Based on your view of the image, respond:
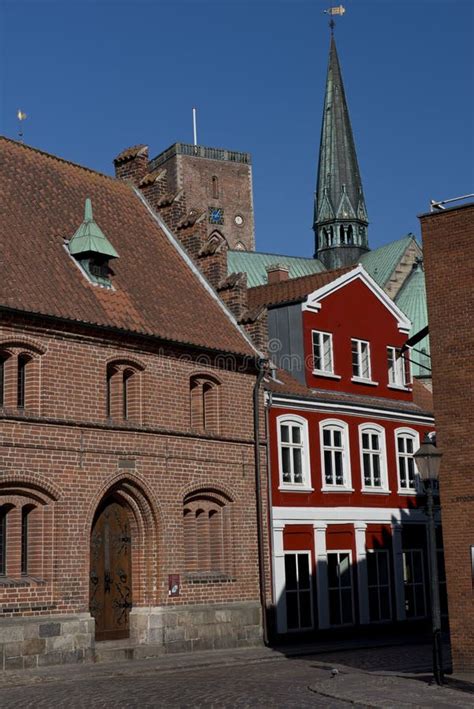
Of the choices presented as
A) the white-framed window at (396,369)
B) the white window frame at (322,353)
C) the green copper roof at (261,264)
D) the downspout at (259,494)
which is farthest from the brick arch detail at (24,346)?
the green copper roof at (261,264)

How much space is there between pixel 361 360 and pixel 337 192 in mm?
38122

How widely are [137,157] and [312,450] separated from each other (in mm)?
10465

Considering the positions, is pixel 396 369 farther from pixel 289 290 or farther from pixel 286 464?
pixel 286 464

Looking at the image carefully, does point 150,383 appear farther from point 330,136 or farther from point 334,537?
point 330,136

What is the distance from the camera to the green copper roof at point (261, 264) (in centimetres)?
6262

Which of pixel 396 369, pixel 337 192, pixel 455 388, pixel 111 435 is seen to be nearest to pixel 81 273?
pixel 111 435

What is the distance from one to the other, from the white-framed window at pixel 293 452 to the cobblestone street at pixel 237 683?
5.65m

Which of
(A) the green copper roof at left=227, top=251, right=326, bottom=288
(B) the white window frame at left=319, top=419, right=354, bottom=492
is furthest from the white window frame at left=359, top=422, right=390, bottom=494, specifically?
(A) the green copper roof at left=227, top=251, right=326, bottom=288

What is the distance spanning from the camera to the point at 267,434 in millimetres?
28875

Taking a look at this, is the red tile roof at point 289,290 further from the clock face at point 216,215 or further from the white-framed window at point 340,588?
the clock face at point 216,215

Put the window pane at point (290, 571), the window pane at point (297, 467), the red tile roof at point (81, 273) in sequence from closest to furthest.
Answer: the red tile roof at point (81, 273)
the window pane at point (290, 571)
the window pane at point (297, 467)

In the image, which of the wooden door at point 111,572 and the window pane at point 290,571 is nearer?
the wooden door at point 111,572

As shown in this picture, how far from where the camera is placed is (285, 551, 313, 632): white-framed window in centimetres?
2880

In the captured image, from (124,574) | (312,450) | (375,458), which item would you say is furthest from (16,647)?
(375,458)
